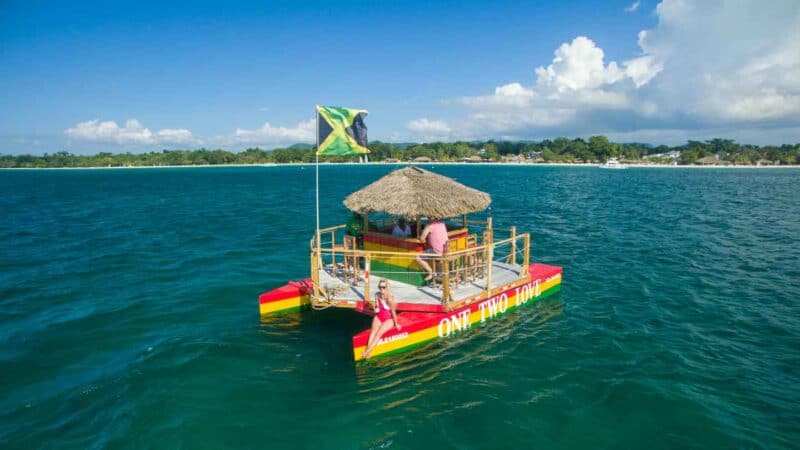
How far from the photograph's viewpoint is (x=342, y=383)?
1051cm

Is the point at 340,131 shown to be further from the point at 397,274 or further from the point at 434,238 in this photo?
the point at 397,274

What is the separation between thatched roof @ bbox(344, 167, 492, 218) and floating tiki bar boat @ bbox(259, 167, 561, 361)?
0.10 feet

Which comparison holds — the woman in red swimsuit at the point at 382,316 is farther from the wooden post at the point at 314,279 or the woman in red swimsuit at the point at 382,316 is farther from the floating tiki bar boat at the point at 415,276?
the wooden post at the point at 314,279

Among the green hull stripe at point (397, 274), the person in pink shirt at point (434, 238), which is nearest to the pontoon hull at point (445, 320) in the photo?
the person in pink shirt at point (434, 238)

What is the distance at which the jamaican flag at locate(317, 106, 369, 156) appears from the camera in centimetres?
1280

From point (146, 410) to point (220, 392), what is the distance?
150cm

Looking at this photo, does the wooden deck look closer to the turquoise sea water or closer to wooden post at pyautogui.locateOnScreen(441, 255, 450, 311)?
wooden post at pyautogui.locateOnScreen(441, 255, 450, 311)

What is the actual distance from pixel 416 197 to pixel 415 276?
2532 millimetres

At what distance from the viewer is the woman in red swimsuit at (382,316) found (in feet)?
36.3

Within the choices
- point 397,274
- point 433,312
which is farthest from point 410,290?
point 433,312

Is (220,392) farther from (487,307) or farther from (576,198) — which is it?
(576,198)

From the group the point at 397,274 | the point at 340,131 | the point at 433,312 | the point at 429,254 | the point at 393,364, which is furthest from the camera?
the point at 397,274

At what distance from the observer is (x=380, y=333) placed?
11156mm

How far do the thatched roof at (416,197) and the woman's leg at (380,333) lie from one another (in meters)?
3.38
